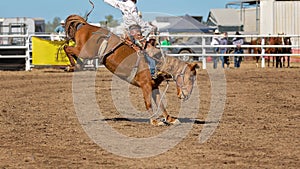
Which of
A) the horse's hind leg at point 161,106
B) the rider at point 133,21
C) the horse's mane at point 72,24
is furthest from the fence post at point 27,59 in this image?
the horse's hind leg at point 161,106

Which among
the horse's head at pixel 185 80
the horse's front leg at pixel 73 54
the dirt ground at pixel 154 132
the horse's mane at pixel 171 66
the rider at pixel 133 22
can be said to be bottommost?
the dirt ground at pixel 154 132

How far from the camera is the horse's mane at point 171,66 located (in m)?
10.1

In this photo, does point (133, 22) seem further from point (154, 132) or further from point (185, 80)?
point (154, 132)

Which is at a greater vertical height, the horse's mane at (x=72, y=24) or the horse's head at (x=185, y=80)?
the horse's mane at (x=72, y=24)

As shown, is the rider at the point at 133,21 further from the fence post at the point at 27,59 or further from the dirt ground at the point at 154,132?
the fence post at the point at 27,59

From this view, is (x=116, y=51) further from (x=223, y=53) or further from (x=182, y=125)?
(x=223, y=53)

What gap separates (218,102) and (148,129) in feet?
15.0

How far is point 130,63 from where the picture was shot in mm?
10531

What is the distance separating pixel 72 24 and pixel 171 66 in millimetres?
2222

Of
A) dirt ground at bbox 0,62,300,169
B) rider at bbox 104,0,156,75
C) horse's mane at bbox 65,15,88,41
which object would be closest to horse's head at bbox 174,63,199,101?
dirt ground at bbox 0,62,300,169

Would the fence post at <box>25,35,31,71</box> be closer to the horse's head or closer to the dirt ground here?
the dirt ground

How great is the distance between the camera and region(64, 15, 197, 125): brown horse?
10.1m

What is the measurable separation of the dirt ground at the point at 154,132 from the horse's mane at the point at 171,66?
89cm

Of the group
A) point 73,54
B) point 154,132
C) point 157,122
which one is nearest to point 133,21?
point 73,54
